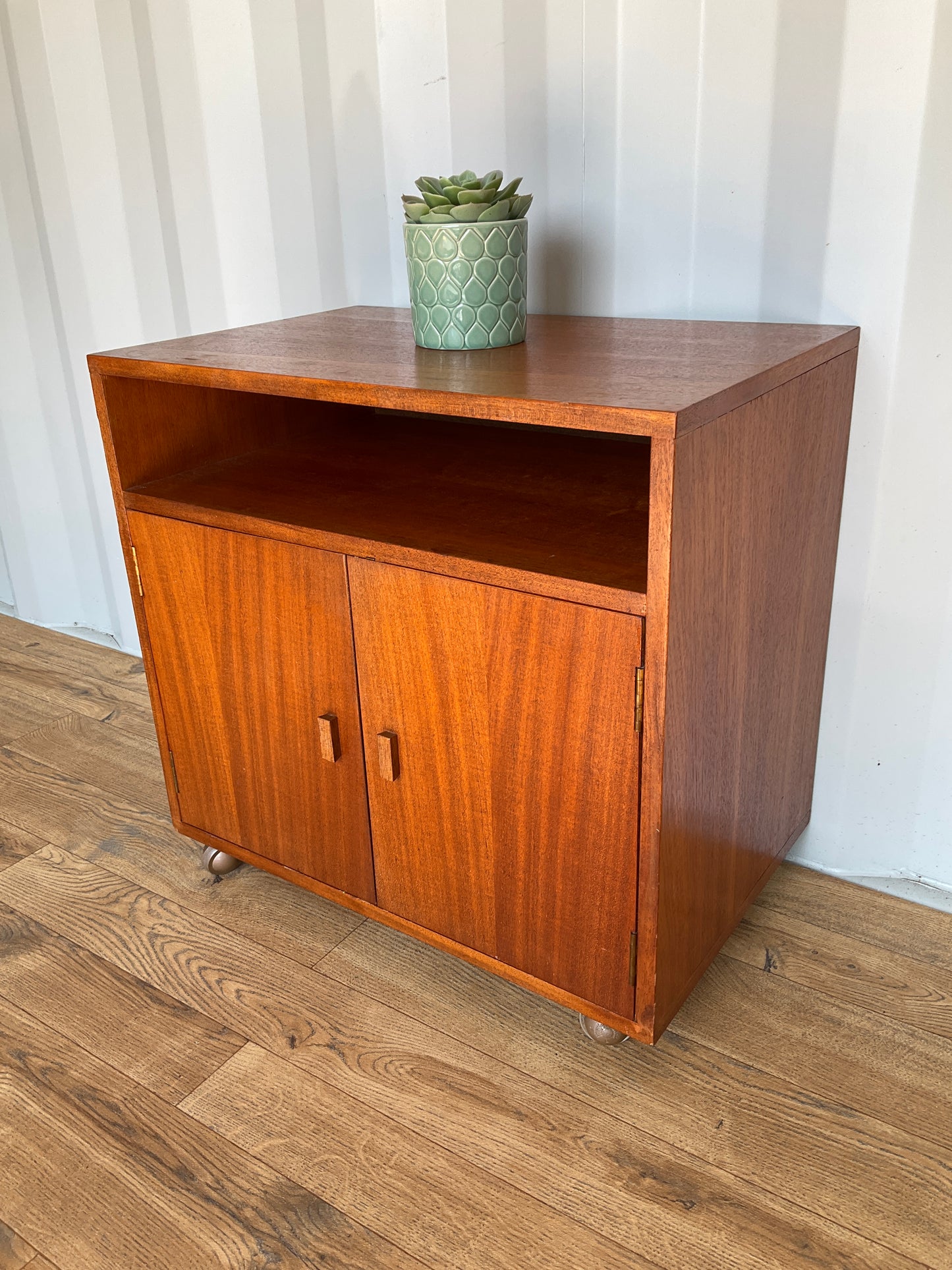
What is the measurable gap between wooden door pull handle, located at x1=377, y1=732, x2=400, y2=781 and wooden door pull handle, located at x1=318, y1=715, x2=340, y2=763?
64 millimetres

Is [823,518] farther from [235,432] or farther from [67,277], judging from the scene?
[67,277]

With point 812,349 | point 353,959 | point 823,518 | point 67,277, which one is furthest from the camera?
point 67,277

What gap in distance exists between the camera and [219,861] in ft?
4.85

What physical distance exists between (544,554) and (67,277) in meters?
1.46

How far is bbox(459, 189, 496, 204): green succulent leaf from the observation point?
1.11 metres

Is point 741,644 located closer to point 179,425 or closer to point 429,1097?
point 429,1097

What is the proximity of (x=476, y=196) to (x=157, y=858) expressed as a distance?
3.45 feet

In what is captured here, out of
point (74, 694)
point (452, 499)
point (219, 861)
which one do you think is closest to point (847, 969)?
point (452, 499)

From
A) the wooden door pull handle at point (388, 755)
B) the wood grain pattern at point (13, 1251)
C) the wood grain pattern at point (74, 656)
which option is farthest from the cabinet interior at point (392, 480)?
the wood grain pattern at point (74, 656)

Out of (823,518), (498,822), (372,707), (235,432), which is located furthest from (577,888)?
(235,432)

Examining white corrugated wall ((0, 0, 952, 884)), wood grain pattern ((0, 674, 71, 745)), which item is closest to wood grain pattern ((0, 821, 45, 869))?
wood grain pattern ((0, 674, 71, 745))

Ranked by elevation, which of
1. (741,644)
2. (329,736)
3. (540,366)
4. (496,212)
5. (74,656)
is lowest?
(74,656)

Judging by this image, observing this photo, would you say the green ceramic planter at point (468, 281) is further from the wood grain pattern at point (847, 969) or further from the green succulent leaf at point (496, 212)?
the wood grain pattern at point (847, 969)

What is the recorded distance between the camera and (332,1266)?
94 cm
